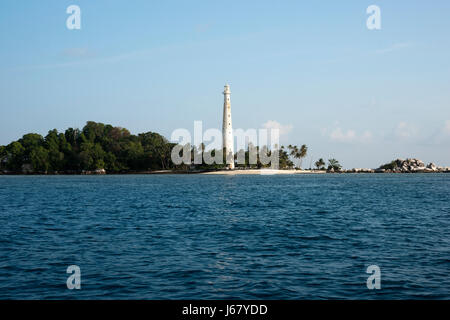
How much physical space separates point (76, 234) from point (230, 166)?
16138 centimetres

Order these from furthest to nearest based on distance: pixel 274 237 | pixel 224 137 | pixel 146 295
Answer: pixel 224 137, pixel 274 237, pixel 146 295
